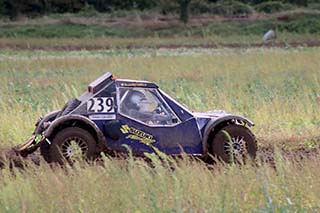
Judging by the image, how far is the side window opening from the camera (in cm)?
1005

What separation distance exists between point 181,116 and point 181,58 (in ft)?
61.0

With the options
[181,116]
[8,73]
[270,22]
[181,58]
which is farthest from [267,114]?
[270,22]

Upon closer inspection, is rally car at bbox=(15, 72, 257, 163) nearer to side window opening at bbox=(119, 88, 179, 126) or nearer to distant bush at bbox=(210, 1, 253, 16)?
side window opening at bbox=(119, 88, 179, 126)

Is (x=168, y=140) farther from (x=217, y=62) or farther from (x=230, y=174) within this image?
(x=217, y=62)

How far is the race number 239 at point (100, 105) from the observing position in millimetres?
9820

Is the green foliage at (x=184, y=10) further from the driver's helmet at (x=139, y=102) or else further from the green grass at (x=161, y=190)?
the green grass at (x=161, y=190)

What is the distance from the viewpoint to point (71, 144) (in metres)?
9.58

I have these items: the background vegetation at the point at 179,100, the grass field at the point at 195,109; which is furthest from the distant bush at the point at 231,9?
the grass field at the point at 195,109

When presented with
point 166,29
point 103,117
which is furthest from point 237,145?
point 166,29

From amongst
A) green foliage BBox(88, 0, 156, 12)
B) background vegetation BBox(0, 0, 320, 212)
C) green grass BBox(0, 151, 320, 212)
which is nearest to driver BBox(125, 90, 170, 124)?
background vegetation BBox(0, 0, 320, 212)

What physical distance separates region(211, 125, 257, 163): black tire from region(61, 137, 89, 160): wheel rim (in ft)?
5.38

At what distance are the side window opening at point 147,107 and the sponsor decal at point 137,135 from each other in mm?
211

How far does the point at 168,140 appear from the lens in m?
9.95

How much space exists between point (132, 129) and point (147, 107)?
0.48 m
